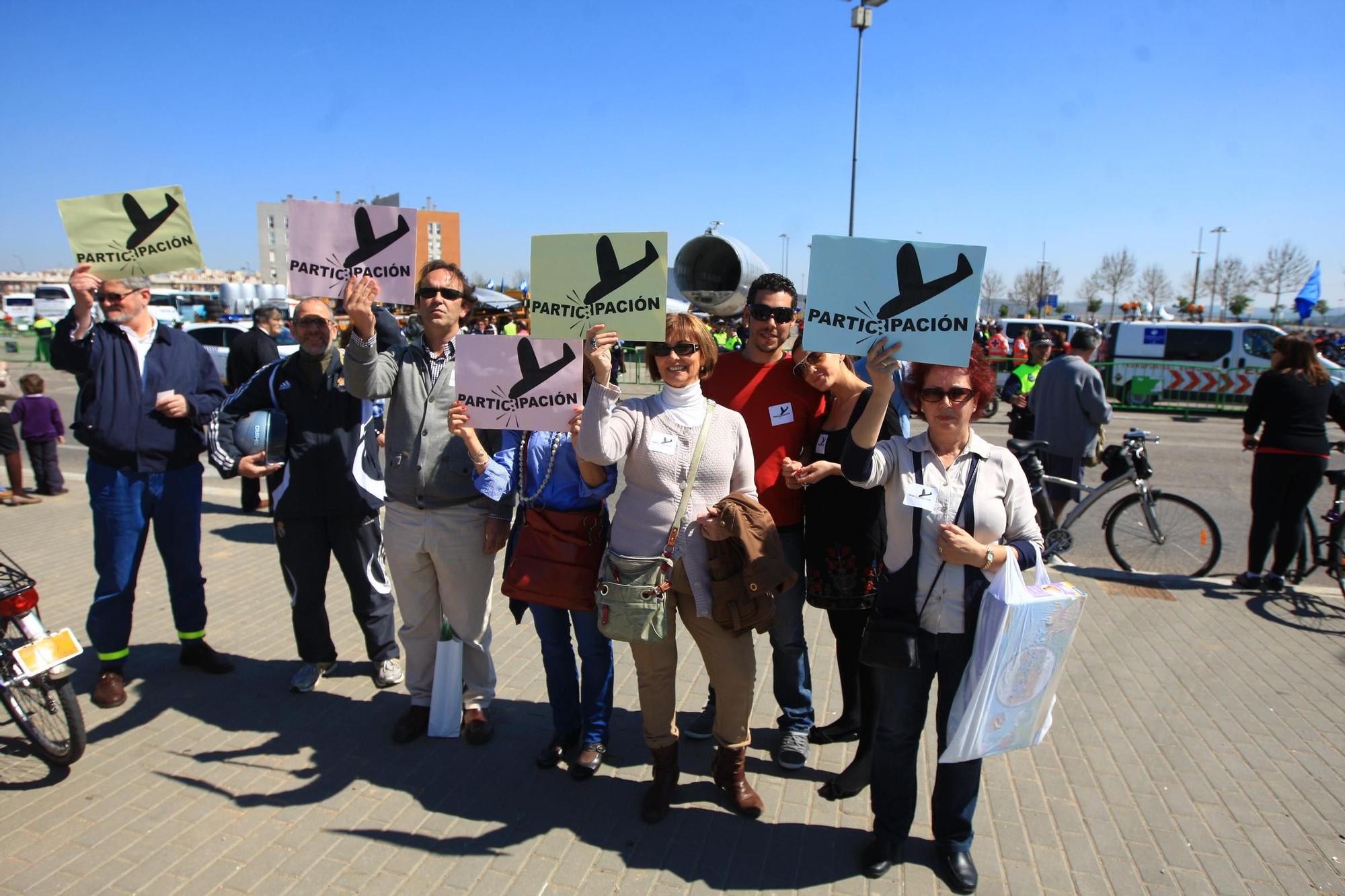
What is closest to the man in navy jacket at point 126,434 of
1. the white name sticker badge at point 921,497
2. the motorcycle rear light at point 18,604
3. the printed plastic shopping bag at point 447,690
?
the motorcycle rear light at point 18,604

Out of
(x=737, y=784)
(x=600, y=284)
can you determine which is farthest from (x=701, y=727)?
(x=600, y=284)

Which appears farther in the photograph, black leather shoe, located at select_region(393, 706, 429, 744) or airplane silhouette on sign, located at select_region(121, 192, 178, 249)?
airplane silhouette on sign, located at select_region(121, 192, 178, 249)

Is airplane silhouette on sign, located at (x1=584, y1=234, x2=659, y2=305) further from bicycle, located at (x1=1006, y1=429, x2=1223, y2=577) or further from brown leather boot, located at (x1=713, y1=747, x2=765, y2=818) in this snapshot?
bicycle, located at (x1=1006, y1=429, x2=1223, y2=577)

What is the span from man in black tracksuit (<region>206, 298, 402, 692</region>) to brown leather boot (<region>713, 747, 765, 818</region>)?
2116 millimetres

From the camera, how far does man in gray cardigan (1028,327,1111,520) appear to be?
666 cm

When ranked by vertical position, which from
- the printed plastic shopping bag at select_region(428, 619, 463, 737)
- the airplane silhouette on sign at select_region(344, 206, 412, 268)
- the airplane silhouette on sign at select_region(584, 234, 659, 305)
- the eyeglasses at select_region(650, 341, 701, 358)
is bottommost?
the printed plastic shopping bag at select_region(428, 619, 463, 737)

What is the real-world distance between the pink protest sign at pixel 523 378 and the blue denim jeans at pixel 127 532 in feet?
Result: 6.57

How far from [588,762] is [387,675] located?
1.47 m

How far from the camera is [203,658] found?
182 inches

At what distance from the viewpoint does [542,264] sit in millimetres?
3541

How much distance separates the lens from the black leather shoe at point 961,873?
293 cm

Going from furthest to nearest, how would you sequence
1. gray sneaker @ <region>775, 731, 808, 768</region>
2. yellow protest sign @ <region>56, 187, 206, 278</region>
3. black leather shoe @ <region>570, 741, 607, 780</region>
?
yellow protest sign @ <region>56, 187, 206, 278</region> → gray sneaker @ <region>775, 731, 808, 768</region> → black leather shoe @ <region>570, 741, 607, 780</region>

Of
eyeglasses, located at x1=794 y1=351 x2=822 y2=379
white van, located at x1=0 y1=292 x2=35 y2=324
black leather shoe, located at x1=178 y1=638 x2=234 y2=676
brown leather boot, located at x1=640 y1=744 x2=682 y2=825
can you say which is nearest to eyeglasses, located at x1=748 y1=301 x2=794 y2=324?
eyeglasses, located at x1=794 y1=351 x2=822 y2=379

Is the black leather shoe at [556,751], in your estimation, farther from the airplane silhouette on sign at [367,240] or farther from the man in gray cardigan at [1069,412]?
the man in gray cardigan at [1069,412]
